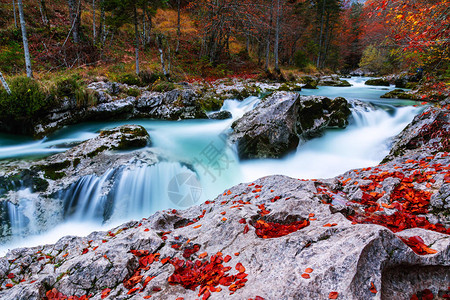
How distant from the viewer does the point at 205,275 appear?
7.45ft

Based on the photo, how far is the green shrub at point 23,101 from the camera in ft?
26.5

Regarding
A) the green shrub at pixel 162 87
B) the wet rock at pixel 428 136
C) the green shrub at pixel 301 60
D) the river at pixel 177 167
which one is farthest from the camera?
the green shrub at pixel 301 60

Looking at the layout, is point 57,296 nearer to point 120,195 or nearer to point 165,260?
point 165,260

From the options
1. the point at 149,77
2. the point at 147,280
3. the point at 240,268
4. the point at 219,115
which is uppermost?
the point at 149,77

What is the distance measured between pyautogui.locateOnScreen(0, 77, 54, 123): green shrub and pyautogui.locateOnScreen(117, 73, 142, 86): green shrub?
17.8ft

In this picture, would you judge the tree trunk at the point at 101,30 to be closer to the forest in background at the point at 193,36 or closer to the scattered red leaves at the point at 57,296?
the forest in background at the point at 193,36

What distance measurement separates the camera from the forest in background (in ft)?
20.2

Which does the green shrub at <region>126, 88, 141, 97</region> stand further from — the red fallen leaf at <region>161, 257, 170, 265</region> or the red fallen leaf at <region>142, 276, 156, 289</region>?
the red fallen leaf at <region>142, 276, 156, 289</region>

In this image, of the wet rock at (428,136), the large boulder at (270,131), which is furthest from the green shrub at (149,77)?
the wet rock at (428,136)

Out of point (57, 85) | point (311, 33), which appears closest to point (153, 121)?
point (57, 85)

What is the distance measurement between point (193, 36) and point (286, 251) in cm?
3037

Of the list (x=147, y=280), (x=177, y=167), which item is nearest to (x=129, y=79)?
(x=177, y=167)

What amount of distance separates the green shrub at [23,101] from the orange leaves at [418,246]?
1132 centimetres

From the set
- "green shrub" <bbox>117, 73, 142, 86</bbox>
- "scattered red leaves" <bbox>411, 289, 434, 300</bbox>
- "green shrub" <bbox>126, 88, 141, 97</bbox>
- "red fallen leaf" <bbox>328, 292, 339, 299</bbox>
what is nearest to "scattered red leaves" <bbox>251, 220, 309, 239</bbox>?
"red fallen leaf" <bbox>328, 292, 339, 299</bbox>
